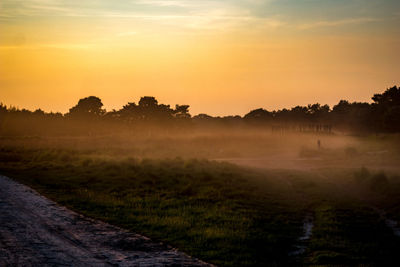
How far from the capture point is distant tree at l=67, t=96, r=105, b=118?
4744 inches

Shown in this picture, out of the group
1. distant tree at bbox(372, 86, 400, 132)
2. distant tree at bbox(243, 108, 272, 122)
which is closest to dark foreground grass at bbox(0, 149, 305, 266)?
distant tree at bbox(372, 86, 400, 132)

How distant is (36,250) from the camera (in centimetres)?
1224

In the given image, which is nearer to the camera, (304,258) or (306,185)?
(304,258)

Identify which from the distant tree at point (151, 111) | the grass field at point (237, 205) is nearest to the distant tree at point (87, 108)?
the distant tree at point (151, 111)

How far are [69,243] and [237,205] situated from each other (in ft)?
31.8

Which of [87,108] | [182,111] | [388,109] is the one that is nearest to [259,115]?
[182,111]

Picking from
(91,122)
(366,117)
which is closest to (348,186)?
(366,117)

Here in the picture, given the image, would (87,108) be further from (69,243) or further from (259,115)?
(69,243)

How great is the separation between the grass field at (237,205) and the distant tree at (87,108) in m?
82.8

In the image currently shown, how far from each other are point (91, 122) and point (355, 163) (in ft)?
292

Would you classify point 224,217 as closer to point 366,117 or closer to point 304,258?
point 304,258

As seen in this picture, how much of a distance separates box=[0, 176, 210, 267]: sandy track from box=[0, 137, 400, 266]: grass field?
2.86ft

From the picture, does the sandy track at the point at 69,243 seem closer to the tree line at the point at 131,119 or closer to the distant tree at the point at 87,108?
the tree line at the point at 131,119

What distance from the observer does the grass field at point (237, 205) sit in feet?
44.0
